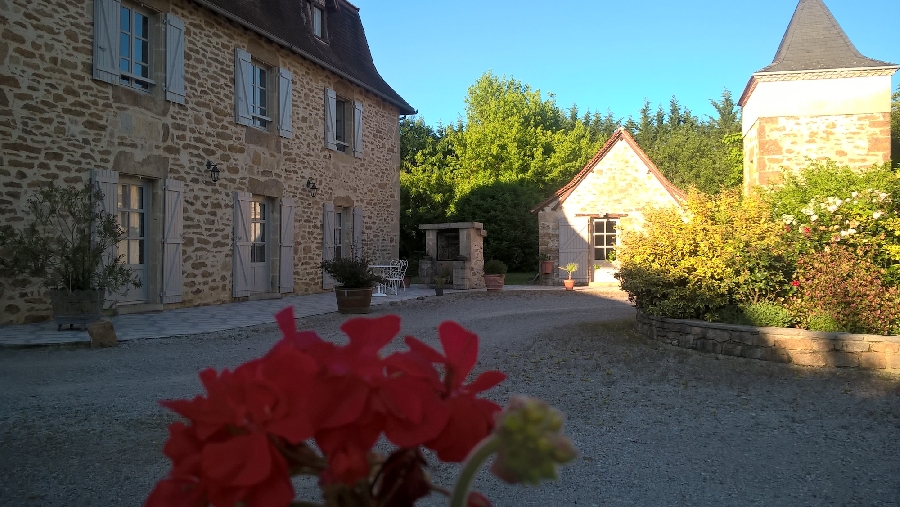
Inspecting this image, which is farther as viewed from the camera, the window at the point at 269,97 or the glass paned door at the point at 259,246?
the window at the point at 269,97

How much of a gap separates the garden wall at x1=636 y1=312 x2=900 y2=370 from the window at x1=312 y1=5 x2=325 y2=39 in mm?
11621

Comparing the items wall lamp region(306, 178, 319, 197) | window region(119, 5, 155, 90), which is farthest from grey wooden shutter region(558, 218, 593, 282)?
window region(119, 5, 155, 90)

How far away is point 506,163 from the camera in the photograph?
29.4m

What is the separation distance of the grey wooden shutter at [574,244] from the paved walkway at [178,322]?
6.54 meters

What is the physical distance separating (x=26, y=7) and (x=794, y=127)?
15.1 meters

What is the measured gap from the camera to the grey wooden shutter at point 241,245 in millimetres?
12133

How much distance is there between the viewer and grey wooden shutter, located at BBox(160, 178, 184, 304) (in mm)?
10469

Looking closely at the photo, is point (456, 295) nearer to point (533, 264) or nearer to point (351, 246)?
point (351, 246)

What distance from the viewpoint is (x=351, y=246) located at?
1548 centimetres

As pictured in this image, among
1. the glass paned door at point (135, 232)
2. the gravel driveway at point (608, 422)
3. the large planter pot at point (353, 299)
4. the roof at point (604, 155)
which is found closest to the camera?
the gravel driveway at point (608, 422)

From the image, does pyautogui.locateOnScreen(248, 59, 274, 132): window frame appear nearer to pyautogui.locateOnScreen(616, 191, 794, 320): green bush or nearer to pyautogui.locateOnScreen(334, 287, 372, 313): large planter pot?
pyautogui.locateOnScreen(334, 287, 372, 313): large planter pot

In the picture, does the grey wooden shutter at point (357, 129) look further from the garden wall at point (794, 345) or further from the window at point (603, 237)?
the garden wall at point (794, 345)

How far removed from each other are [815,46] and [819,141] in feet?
8.52

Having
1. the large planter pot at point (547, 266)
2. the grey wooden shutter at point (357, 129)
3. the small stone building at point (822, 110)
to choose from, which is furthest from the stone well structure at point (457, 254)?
the small stone building at point (822, 110)
